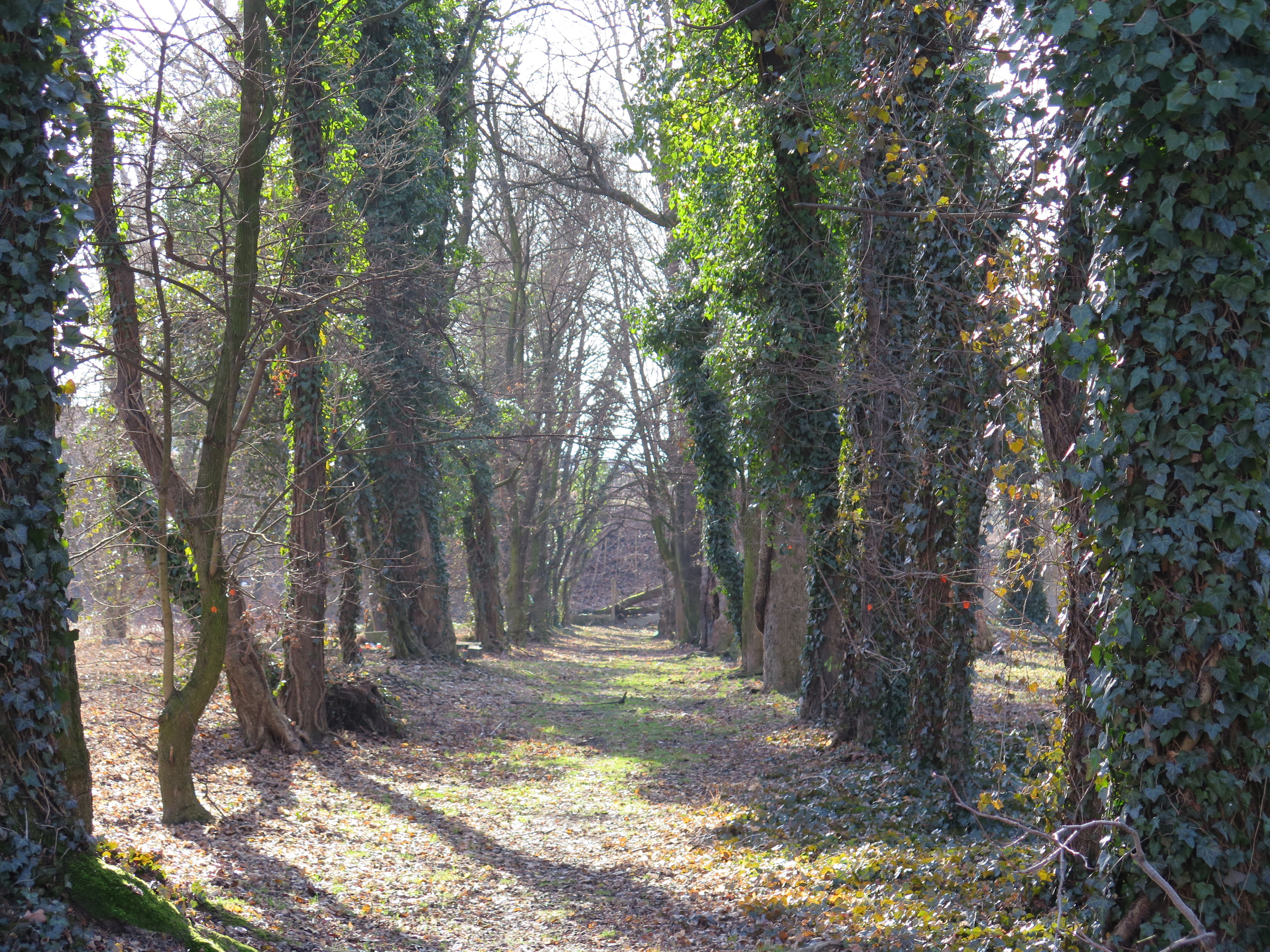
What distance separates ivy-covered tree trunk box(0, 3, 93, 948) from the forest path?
79cm

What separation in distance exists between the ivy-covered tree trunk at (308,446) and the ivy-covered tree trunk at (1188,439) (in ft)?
25.5

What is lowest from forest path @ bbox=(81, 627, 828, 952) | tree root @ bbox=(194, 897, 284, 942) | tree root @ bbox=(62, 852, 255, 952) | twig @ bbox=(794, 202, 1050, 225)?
forest path @ bbox=(81, 627, 828, 952)

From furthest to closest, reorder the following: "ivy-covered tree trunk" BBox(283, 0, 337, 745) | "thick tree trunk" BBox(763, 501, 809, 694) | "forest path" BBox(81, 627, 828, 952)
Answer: "thick tree trunk" BBox(763, 501, 809, 694) → "ivy-covered tree trunk" BBox(283, 0, 337, 745) → "forest path" BBox(81, 627, 828, 952)

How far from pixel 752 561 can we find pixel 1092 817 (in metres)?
11.8

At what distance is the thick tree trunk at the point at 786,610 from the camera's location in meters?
13.6

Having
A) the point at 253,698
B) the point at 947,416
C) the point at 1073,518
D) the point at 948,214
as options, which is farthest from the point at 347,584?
the point at 1073,518

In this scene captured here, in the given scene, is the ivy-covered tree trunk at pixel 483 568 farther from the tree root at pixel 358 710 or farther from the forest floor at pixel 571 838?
the tree root at pixel 358 710

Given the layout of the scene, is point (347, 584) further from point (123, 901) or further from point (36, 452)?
point (36, 452)

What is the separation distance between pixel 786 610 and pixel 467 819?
7.06m

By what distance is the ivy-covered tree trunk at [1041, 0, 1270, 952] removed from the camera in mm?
3914

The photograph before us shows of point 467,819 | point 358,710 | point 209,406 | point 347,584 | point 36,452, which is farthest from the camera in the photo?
point 347,584

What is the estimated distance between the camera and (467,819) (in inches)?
369

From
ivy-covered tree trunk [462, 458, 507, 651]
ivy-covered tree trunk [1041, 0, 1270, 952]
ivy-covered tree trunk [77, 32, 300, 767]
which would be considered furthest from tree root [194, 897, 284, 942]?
ivy-covered tree trunk [462, 458, 507, 651]

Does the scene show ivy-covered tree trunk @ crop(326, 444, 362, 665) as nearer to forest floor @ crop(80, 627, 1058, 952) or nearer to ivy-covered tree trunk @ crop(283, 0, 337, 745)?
ivy-covered tree trunk @ crop(283, 0, 337, 745)
